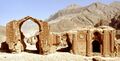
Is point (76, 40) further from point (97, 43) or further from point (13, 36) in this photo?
point (13, 36)

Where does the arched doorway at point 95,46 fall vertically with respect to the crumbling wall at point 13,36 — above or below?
below

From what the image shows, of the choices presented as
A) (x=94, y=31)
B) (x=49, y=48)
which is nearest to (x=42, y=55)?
(x=49, y=48)

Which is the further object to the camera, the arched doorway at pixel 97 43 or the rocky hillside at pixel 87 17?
the rocky hillside at pixel 87 17

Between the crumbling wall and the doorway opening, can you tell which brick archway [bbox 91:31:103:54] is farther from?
the crumbling wall

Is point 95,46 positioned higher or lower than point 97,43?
lower

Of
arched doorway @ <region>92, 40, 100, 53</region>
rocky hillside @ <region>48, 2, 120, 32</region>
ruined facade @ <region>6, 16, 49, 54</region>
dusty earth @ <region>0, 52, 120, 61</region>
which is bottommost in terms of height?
dusty earth @ <region>0, 52, 120, 61</region>

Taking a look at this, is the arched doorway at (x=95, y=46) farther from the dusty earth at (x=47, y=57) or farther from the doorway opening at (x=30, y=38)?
the doorway opening at (x=30, y=38)

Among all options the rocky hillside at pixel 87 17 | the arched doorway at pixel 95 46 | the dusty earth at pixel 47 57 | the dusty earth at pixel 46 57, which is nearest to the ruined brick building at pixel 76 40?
the dusty earth at pixel 47 57

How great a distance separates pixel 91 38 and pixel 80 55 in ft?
11.2

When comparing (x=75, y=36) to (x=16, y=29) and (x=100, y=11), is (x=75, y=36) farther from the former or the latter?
(x=100, y=11)

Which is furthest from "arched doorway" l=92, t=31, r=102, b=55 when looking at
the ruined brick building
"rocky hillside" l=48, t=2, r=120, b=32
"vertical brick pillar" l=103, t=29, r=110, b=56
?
"rocky hillside" l=48, t=2, r=120, b=32

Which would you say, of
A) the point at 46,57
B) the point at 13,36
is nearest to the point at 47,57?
the point at 46,57

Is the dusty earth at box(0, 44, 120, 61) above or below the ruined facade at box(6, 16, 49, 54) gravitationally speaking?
below

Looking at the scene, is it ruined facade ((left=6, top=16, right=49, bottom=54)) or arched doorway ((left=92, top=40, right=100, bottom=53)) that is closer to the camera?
ruined facade ((left=6, top=16, right=49, bottom=54))
